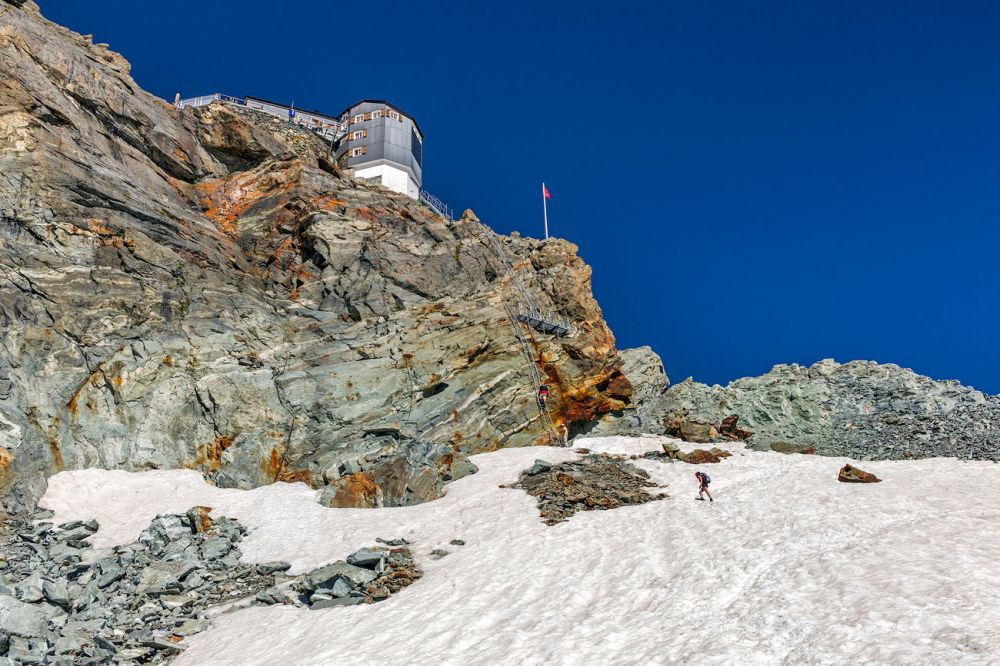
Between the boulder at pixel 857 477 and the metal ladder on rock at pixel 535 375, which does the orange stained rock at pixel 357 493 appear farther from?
the boulder at pixel 857 477

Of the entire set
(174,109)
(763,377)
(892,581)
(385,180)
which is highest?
(385,180)

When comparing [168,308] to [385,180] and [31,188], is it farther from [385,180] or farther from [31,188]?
[385,180]

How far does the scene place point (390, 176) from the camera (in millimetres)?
63781

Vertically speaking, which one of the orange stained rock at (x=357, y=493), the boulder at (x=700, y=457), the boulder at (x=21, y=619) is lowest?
the boulder at (x=21, y=619)

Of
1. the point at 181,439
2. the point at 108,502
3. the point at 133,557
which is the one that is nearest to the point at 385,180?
the point at 181,439

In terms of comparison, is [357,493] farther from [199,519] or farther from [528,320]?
[528,320]

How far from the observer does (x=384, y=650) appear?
14.1 m

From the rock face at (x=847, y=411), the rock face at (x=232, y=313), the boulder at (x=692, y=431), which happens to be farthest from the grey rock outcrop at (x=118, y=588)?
the rock face at (x=847, y=411)

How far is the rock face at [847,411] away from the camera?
34156 millimetres

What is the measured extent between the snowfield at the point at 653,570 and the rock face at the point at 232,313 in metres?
3.27

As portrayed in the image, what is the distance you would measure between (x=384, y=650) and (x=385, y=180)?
55.3 meters

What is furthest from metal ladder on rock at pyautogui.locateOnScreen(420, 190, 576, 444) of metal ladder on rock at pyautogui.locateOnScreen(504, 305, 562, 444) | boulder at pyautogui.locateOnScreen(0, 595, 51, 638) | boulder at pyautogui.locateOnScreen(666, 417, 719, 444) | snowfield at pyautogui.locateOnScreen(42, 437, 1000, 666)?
boulder at pyautogui.locateOnScreen(0, 595, 51, 638)

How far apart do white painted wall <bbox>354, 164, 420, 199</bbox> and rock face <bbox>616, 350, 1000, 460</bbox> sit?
3274 cm

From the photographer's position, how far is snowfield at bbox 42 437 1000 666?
1143 cm
